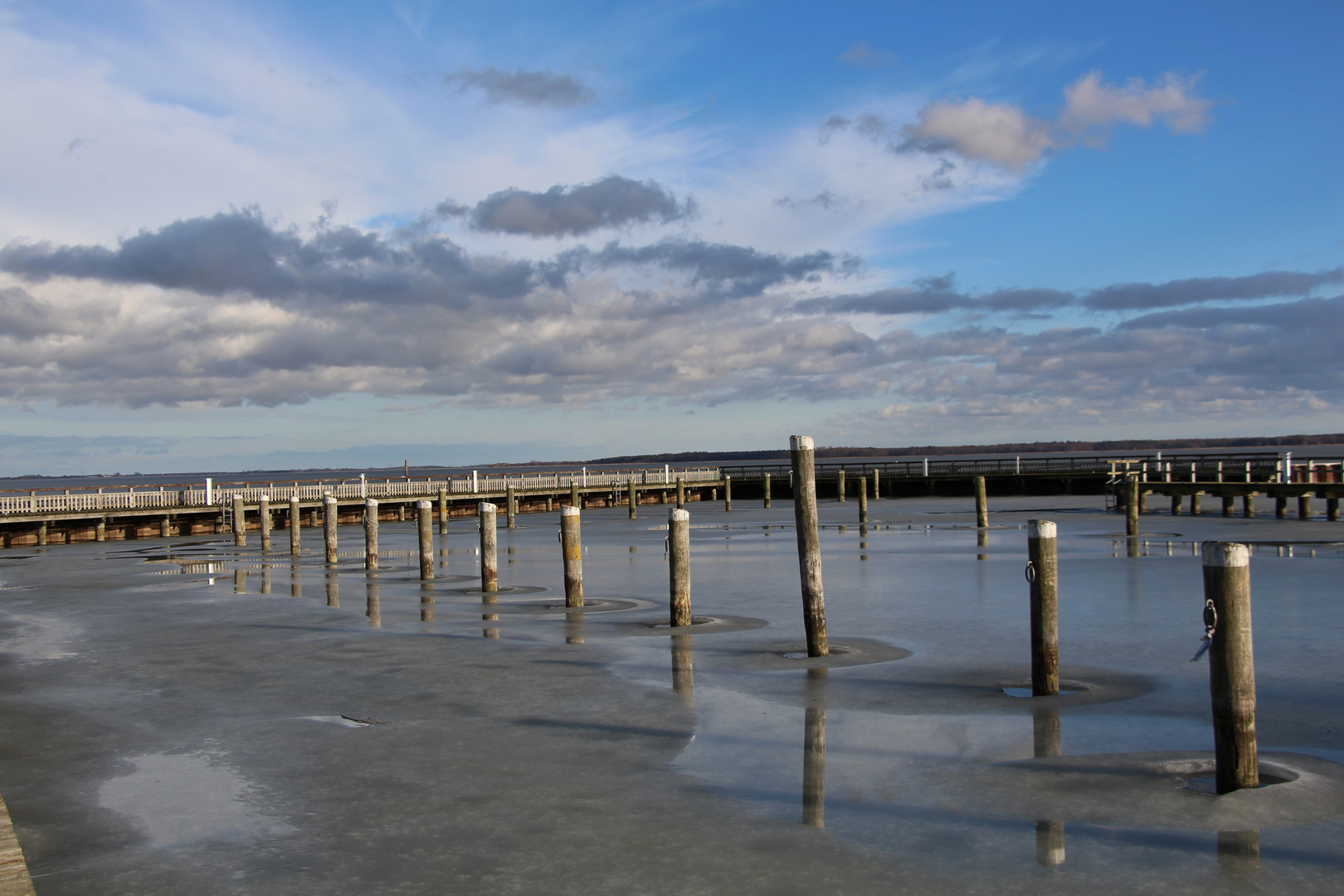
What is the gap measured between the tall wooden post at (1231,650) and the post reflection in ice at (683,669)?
5437 mm

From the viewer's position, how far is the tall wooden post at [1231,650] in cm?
778

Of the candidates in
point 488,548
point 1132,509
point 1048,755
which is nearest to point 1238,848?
point 1048,755

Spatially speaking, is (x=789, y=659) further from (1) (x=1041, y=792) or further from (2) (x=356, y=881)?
(2) (x=356, y=881)

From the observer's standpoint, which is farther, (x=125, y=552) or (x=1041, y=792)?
(x=125, y=552)

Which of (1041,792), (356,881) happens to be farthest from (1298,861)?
(356,881)

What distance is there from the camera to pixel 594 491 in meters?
71.6

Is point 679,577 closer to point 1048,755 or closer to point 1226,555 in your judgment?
point 1048,755

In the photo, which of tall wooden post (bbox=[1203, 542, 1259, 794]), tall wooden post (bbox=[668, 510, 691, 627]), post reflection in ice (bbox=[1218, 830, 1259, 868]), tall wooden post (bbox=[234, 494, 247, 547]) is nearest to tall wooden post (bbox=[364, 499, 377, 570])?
tall wooden post (bbox=[668, 510, 691, 627])

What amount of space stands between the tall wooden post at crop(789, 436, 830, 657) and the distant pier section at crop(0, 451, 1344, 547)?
67.7 feet

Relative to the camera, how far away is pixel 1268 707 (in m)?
11.2

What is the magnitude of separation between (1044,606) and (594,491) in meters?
60.7

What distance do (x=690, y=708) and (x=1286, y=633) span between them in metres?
9.73

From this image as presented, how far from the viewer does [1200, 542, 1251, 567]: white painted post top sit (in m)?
7.78

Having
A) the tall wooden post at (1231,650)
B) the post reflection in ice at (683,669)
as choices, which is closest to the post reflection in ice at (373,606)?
the post reflection in ice at (683,669)
